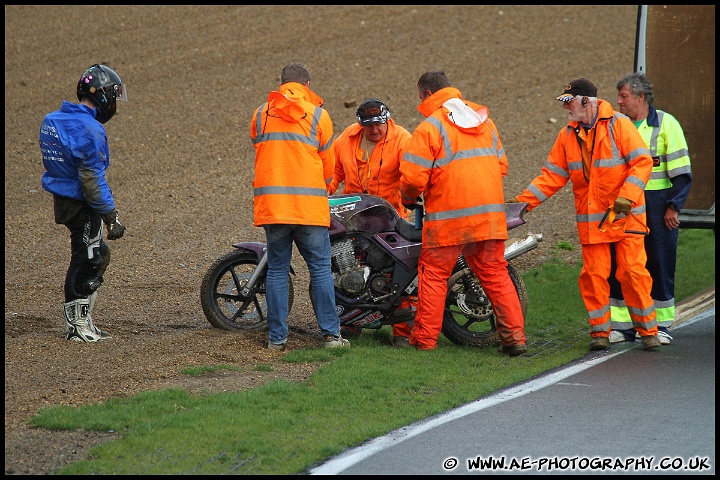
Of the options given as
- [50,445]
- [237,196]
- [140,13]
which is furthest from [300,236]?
[140,13]

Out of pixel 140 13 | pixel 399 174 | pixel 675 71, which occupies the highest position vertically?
pixel 140 13

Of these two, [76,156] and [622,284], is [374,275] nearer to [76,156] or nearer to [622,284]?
[622,284]

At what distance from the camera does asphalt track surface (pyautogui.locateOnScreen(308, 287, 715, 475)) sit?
19.3 feet

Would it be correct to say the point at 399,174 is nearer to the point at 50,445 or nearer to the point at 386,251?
the point at 386,251

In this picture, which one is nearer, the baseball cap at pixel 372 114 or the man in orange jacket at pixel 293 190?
the man in orange jacket at pixel 293 190

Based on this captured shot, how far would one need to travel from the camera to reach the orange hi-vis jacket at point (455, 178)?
27.6ft

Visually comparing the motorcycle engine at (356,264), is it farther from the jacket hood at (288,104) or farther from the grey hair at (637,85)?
the grey hair at (637,85)

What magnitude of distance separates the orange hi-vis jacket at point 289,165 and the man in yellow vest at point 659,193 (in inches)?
107

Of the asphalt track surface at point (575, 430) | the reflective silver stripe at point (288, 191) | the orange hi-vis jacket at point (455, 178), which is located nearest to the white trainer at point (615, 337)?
the asphalt track surface at point (575, 430)

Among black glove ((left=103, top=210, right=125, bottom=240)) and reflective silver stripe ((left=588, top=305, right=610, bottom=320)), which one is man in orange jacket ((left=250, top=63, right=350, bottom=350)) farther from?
reflective silver stripe ((left=588, top=305, right=610, bottom=320))

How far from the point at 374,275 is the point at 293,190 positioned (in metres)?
1.11

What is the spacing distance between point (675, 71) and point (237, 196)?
6.40 metres

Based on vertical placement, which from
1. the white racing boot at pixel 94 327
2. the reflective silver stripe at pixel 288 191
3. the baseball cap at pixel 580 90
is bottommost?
the white racing boot at pixel 94 327

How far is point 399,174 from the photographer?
919cm
